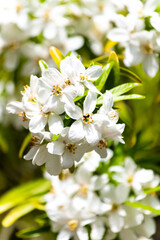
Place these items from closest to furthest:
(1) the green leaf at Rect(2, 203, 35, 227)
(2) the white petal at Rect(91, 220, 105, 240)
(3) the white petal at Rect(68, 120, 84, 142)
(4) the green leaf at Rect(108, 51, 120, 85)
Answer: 1. (3) the white petal at Rect(68, 120, 84, 142)
2. (4) the green leaf at Rect(108, 51, 120, 85)
3. (2) the white petal at Rect(91, 220, 105, 240)
4. (1) the green leaf at Rect(2, 203, 35, 227)

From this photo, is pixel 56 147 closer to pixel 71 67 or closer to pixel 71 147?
pixel 71 147

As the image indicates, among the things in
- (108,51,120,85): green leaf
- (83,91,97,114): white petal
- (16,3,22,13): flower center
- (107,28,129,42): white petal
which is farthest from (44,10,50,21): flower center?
(83,91,97,114): white petal

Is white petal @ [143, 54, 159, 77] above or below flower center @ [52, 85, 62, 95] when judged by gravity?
below

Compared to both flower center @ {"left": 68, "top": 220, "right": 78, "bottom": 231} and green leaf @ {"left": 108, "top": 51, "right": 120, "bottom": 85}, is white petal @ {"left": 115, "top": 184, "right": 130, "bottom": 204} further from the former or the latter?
green leaf @ {"left": 108, "top": 51, "right": 120, "bottom": 85}

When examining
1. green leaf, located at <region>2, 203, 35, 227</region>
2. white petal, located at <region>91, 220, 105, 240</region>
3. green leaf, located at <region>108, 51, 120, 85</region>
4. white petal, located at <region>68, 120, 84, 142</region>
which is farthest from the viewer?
green leaf, located at <region>2, 203, 35, 227</region>

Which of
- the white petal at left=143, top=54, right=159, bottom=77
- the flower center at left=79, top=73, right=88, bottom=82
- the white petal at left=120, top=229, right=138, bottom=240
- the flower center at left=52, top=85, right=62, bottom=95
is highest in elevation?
the flower center at left=52, top=85, right=62, bottom=95

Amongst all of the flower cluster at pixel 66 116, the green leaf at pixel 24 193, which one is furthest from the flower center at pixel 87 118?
the green leaf at pixel 24 193

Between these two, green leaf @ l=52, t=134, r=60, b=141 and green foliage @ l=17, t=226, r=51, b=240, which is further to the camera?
green foliage @ l=17, t=226, r=51, b=240
